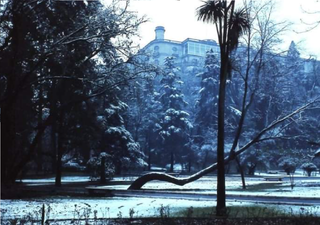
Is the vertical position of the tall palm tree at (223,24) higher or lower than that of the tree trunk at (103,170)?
higher

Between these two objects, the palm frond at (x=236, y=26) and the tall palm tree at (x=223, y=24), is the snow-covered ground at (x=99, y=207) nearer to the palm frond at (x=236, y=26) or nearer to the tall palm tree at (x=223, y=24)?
the tall palm tree at (x=223, y=24)

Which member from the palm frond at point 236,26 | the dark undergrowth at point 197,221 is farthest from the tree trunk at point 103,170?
the dark undergrowth at point 197,221

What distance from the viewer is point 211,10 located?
37.0 ft

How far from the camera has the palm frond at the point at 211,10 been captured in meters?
11.3

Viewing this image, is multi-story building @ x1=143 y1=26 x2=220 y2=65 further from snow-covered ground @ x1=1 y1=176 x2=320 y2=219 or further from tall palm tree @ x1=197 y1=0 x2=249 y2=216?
tall palm tree @ x1=197 y1=0 x2=249 y2=216

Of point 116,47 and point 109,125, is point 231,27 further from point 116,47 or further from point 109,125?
point 109,125

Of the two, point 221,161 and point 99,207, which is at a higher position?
point 221,161

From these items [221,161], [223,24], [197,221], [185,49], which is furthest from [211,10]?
[185,49]

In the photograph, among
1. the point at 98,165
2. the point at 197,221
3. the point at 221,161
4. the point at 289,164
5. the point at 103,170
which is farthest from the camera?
the point at 289,164

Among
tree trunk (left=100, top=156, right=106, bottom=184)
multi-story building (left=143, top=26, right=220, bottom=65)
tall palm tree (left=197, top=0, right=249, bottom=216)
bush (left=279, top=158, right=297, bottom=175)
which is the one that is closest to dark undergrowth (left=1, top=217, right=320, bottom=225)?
tall palm tree (left=197, top=0, right=249, bottom=216)

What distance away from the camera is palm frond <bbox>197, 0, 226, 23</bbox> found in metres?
11.3

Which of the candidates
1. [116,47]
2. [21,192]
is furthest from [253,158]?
[21,192]

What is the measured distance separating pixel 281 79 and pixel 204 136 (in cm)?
2072

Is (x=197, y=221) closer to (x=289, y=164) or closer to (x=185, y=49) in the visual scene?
(x=289, y=164)
